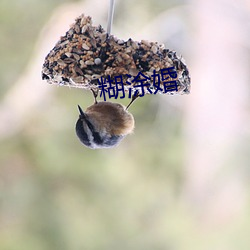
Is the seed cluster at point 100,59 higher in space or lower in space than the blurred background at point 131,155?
lower

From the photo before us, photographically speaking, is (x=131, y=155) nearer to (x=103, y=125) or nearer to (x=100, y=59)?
Answer: (x=103, y=125)

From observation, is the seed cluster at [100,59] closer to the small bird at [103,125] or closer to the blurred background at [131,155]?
the small bird at [103,125]

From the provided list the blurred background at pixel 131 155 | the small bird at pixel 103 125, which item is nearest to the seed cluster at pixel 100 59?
the small bird at pixel 103 125

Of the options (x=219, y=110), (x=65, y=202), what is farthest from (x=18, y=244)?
(x=219, y=110)

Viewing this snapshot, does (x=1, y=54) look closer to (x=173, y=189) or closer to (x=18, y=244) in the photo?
(x=18, y=244)

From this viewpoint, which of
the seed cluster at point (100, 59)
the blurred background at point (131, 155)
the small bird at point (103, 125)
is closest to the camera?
the seed cluster at point (100, 59)

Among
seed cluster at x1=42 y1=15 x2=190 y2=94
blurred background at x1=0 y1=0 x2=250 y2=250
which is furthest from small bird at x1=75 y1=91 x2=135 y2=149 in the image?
blurred background at x1=0 y1=0 x2=250 y2=250

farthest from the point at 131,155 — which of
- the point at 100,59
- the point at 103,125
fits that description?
the point at 100,59
